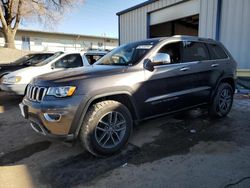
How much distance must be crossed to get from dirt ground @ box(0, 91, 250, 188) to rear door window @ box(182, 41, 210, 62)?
4.60ft

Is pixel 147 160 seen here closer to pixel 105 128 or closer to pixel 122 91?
pixel 105 128

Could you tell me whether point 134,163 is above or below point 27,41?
below

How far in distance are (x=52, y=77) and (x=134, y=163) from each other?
69.4 inches

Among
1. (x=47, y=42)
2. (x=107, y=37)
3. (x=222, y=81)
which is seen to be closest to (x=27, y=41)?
(x=47, y=42)

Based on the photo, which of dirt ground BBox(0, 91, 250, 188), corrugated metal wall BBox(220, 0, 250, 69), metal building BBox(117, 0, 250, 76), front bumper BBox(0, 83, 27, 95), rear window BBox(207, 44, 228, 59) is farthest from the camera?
metal building BBox(117, 0, 250, 76)

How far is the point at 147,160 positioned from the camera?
3.44 meters

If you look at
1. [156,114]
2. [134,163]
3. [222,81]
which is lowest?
[134,163]

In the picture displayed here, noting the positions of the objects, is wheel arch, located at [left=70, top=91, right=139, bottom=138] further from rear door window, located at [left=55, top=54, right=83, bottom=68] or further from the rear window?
rear door window, located at [left=55, top=54, right=83, bottom=68]

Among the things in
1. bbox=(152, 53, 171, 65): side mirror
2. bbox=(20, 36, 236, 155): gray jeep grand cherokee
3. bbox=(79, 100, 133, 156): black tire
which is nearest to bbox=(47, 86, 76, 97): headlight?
bbox=(20, 36, 236, 155): gray jeep grand cherokee

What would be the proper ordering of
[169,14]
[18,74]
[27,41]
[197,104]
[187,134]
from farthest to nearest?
[27,41] < [169,14] < [18,74] < [197,104] < [187,134]

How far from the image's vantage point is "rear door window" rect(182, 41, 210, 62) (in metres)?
4.50

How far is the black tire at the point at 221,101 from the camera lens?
5.12 metres

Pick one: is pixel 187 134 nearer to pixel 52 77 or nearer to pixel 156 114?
pixel 156 114

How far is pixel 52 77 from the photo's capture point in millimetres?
3535
